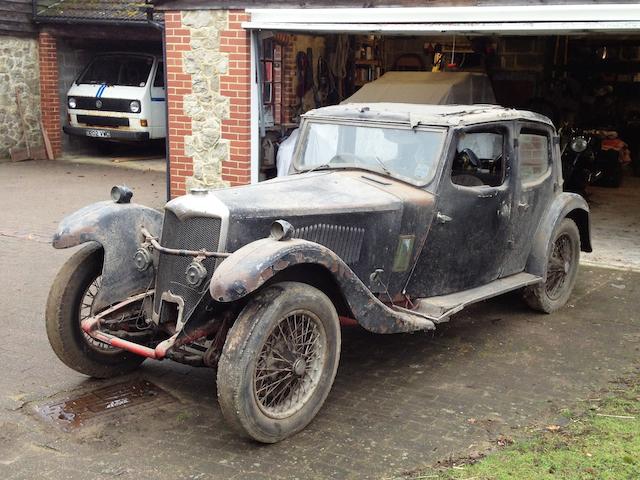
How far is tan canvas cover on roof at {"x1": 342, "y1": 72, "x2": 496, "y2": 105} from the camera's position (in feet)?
34.0

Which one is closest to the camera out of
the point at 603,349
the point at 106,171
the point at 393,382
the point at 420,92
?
the point at 393,382

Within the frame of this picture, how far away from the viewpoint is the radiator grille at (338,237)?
4496 millimetres

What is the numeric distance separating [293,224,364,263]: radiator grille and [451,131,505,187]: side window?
930mm

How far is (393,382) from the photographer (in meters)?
4.98

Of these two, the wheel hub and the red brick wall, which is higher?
the red brick wall

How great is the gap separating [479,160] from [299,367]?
2272mm

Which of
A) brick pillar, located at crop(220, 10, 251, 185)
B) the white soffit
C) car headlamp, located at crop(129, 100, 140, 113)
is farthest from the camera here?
car headlamp, located at crop(129, 100, 140, 113)

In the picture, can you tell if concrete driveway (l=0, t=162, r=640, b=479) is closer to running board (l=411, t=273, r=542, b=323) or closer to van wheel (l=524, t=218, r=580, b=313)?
van wheel (l=524, t=218, r=580, b=313)

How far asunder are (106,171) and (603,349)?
34.8 ft

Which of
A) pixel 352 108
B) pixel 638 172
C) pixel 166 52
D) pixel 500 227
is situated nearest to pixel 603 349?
pixel 500 227

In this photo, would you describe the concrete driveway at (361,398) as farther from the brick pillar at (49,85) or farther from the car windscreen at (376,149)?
the brick pillar at (49,85)

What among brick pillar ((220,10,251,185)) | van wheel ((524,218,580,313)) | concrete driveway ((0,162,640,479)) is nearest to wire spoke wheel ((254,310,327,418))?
concrete driveway ((0,162,640,479))

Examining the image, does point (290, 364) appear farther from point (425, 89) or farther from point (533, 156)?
point (425, 89)

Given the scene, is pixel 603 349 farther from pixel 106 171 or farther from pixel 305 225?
pixel 106 171
